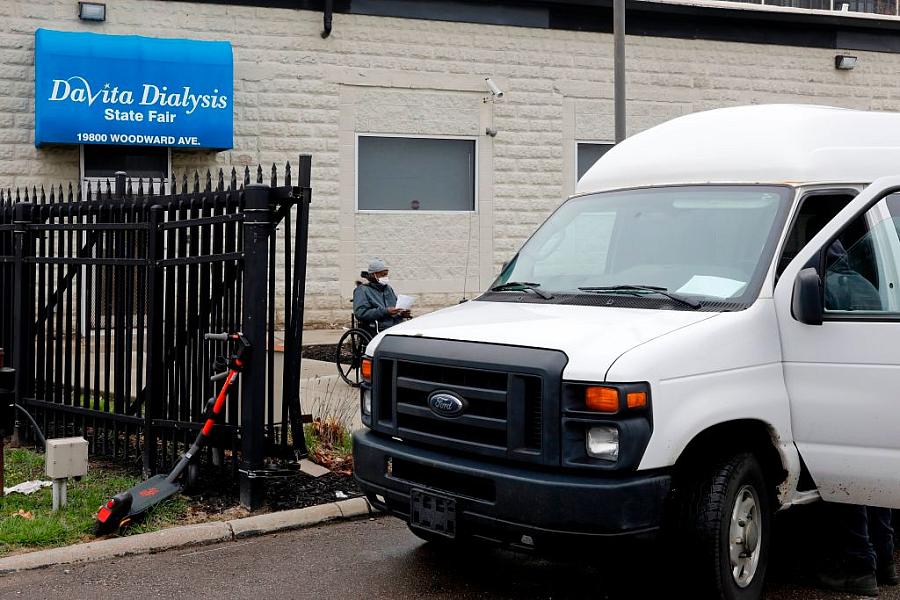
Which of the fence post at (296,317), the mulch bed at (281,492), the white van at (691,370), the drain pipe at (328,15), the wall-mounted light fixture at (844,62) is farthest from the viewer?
the wall-mounted light fixture at (844,62)

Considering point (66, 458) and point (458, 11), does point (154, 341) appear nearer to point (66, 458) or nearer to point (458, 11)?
point (66, 458)

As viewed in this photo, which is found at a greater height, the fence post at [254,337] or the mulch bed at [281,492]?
the fence post at [254,337]

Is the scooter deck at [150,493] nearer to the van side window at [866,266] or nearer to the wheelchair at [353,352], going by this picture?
the van side window at [866,266]

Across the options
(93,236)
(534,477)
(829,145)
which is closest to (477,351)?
(534,477)

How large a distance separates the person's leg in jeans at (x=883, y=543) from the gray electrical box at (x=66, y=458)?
4.70 meters

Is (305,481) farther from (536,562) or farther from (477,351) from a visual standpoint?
(477,351)

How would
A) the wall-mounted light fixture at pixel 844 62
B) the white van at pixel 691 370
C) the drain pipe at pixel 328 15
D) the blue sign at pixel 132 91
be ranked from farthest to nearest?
the wall-mounted light fixture at pixel 844 62, the drain pipe at pixel 328 15, the blue sign at pixel 132 91, the white van at pixel 691 370

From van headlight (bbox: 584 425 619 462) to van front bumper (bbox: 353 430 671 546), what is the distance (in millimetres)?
86

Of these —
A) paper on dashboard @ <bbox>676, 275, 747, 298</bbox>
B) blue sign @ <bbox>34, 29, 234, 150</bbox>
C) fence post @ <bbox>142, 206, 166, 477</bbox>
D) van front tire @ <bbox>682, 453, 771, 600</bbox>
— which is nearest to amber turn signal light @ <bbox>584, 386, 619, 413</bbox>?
van front tire @ <bbox>682, 453, 771, 600</bbox>

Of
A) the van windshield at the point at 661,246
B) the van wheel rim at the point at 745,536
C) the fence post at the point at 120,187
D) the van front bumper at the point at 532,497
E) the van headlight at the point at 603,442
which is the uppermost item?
the fence post at the point at 120,187

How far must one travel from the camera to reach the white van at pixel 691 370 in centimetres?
477

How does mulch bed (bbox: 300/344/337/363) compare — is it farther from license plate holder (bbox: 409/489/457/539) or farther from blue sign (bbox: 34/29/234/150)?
license plate holder (bbox: 409/489/457/539)

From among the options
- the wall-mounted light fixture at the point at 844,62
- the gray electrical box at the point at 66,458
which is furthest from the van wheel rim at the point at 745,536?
the wall-mounted light fixture at the point at 844,62

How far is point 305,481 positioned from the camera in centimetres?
762
